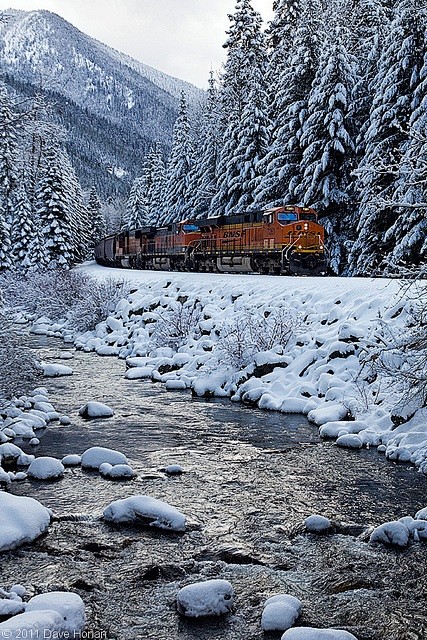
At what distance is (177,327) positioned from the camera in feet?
67.7

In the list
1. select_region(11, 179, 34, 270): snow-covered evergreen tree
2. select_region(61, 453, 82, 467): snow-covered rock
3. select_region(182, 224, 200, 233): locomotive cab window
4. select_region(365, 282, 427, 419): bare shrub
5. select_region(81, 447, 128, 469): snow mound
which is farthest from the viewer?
select_region(11, 179, 34, 270): snow-covered evergreen tree

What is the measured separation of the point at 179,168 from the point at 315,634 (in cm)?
5343

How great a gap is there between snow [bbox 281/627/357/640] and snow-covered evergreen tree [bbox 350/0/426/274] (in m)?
18.8

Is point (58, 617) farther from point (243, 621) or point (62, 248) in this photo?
point (62, 248)

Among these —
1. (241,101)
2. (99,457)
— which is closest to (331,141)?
(241,101)

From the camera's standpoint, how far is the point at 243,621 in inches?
219

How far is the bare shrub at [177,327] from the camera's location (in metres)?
20.4

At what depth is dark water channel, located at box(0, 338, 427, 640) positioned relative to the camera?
5.69 metres

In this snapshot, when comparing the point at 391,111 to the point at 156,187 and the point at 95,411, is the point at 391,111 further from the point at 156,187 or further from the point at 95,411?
the point at 156,187

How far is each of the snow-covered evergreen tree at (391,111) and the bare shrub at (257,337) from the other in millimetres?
7266

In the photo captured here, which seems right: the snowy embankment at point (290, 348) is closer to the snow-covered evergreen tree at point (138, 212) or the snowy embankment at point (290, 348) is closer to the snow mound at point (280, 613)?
the snow mound at point (280, 613)

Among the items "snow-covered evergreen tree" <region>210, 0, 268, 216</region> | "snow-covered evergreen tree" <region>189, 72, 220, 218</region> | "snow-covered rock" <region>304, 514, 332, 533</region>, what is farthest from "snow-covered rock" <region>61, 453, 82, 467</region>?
"snow-covered evergreen tree" <region>189, 72, 220, 218</region>

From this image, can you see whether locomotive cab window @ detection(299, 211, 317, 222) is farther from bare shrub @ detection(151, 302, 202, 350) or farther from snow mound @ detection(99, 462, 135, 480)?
snow mound @ detection(99, 462, 135, 480)

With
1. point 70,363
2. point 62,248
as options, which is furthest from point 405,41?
point 62,248
